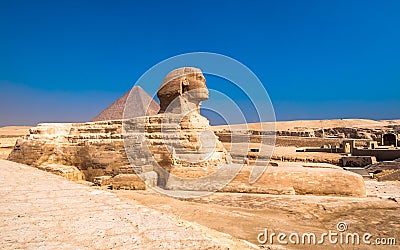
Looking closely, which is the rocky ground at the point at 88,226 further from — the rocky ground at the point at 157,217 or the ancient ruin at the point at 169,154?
the ancient ruin at the point at 169,154

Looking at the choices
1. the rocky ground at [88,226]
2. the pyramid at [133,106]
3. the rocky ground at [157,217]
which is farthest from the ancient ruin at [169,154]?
the rocky ground at [88,226]

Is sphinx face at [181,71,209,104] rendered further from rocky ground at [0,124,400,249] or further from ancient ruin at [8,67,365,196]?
rocky ground at [0,124,400,249]

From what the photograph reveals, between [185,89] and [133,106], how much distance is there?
18.5 ft

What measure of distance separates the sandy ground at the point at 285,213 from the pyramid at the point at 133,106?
7.69 metres

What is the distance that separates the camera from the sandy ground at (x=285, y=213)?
4.25m

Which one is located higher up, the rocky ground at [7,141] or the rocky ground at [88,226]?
the rocky ground at [7,141]

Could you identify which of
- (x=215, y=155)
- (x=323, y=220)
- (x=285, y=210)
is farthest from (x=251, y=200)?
(x=215, y=155)

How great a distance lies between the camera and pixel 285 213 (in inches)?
205

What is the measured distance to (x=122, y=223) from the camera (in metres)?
2.14

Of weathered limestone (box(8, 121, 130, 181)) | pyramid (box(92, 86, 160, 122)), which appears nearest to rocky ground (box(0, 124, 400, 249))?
weathered limestone (box(8, 121, 130, 181))

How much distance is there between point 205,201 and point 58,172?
507 centimetres

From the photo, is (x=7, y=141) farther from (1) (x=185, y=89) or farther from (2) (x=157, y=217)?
(2) (x=157, y=217)

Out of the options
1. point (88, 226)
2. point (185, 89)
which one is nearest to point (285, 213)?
point (88, 226)

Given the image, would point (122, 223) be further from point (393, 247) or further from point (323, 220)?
point (323, 220)
